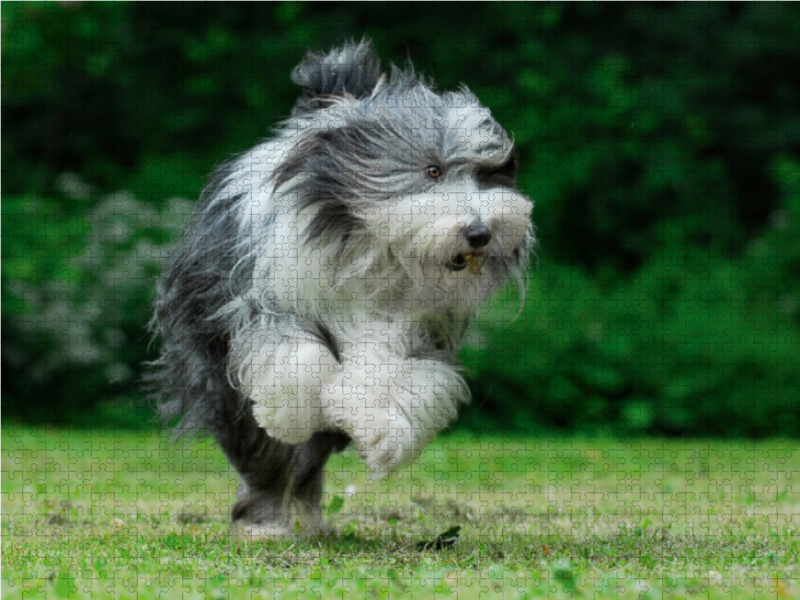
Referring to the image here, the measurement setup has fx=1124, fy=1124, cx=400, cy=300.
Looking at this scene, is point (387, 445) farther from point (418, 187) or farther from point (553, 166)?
point (553, 166)

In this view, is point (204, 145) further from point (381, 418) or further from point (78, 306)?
point (381, 418)

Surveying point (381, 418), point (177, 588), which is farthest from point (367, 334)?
point (177, 588)

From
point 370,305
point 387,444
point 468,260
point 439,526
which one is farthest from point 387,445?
point 439,526

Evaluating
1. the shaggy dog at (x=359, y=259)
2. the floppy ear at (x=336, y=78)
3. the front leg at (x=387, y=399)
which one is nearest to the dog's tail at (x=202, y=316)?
the shaggy dog at (x=359, y=259)

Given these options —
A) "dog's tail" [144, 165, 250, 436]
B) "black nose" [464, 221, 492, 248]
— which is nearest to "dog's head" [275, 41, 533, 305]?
"black nose" [464, 221, 492, 248]

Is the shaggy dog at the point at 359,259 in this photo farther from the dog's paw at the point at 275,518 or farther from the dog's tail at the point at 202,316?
the dog's paw at the point at 275,518

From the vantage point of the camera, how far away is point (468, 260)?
4.07 metres

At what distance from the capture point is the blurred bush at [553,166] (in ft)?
36.0

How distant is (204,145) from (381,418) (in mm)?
8926

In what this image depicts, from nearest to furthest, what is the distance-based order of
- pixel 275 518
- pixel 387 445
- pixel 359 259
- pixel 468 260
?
pixel 387 445 < pixel 468 260 < pixel 359 259 < pixel 275 518

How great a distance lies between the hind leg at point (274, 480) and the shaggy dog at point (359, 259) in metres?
0.09

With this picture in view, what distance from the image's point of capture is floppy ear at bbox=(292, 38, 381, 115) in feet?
14.9

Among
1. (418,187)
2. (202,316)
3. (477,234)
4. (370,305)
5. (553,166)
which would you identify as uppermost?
(553,166)

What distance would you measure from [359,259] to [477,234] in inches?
20.5
